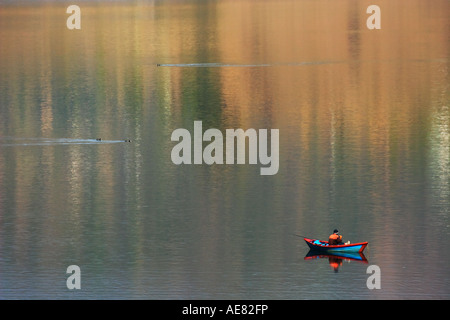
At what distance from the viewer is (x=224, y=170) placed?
223 ft

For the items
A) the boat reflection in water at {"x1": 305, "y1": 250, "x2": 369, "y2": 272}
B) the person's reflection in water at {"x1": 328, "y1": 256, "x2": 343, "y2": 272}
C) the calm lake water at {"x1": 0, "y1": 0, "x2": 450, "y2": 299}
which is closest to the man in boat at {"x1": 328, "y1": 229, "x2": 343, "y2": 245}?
the boat reflection in water at {"x1": 305, "y1": 250, "x2": 369, "y2": 272}

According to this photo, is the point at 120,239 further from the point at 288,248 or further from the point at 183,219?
the point at 288,248

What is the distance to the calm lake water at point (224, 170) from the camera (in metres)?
48.6

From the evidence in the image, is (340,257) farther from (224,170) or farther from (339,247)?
(224,170)

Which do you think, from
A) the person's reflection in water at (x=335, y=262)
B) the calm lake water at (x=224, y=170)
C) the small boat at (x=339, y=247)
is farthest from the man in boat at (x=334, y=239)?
the calm lake water at (x=224, y=170)

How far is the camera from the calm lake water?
48.6 m

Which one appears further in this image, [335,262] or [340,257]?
[340,257]

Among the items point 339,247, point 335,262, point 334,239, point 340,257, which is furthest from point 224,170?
point 335,262

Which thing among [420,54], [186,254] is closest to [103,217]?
[186,254]

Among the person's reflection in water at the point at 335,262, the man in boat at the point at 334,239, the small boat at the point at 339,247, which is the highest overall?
the man in boat at the point at 334,239

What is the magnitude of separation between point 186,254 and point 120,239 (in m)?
4.35

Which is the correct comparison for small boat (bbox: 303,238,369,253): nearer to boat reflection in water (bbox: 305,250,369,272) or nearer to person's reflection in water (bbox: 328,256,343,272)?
boat reflection in water (bbox: 305,250,369,272)

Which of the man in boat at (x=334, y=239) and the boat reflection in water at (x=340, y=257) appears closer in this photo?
the boat reflection in water at (x=340, y=257)

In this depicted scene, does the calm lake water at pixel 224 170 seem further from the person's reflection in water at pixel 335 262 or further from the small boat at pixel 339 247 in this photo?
the small boat at pixel 339 247
